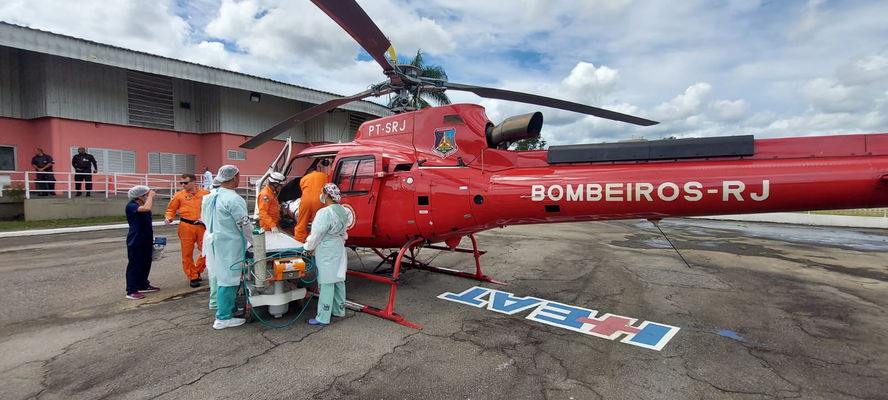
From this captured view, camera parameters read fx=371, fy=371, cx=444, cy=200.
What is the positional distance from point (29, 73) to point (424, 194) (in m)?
20.0

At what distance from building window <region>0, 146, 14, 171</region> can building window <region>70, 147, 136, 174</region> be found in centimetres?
204

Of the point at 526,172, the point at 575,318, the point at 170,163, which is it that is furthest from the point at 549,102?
the point at 170,163

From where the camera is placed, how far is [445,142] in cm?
539

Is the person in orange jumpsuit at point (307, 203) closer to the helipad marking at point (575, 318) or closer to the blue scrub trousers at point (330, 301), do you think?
the blue scrub trousers at point (330, 301)

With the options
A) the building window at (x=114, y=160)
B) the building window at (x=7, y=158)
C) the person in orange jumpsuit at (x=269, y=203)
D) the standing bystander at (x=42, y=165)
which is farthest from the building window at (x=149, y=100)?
the person in orange jumpsuit at (x=269, y=203)

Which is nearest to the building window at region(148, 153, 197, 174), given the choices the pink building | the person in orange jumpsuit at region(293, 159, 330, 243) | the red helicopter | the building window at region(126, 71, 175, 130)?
the pink building

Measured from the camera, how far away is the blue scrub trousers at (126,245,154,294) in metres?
5.52

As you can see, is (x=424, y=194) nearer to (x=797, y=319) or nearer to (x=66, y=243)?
(x=797, y=319)

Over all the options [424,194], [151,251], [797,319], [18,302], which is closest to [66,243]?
[18,302]

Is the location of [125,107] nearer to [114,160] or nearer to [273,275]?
[114,160]

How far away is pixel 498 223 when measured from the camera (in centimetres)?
505

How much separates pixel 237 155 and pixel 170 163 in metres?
3.04

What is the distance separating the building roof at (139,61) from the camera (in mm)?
13273

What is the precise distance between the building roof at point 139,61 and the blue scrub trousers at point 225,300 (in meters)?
9.57
